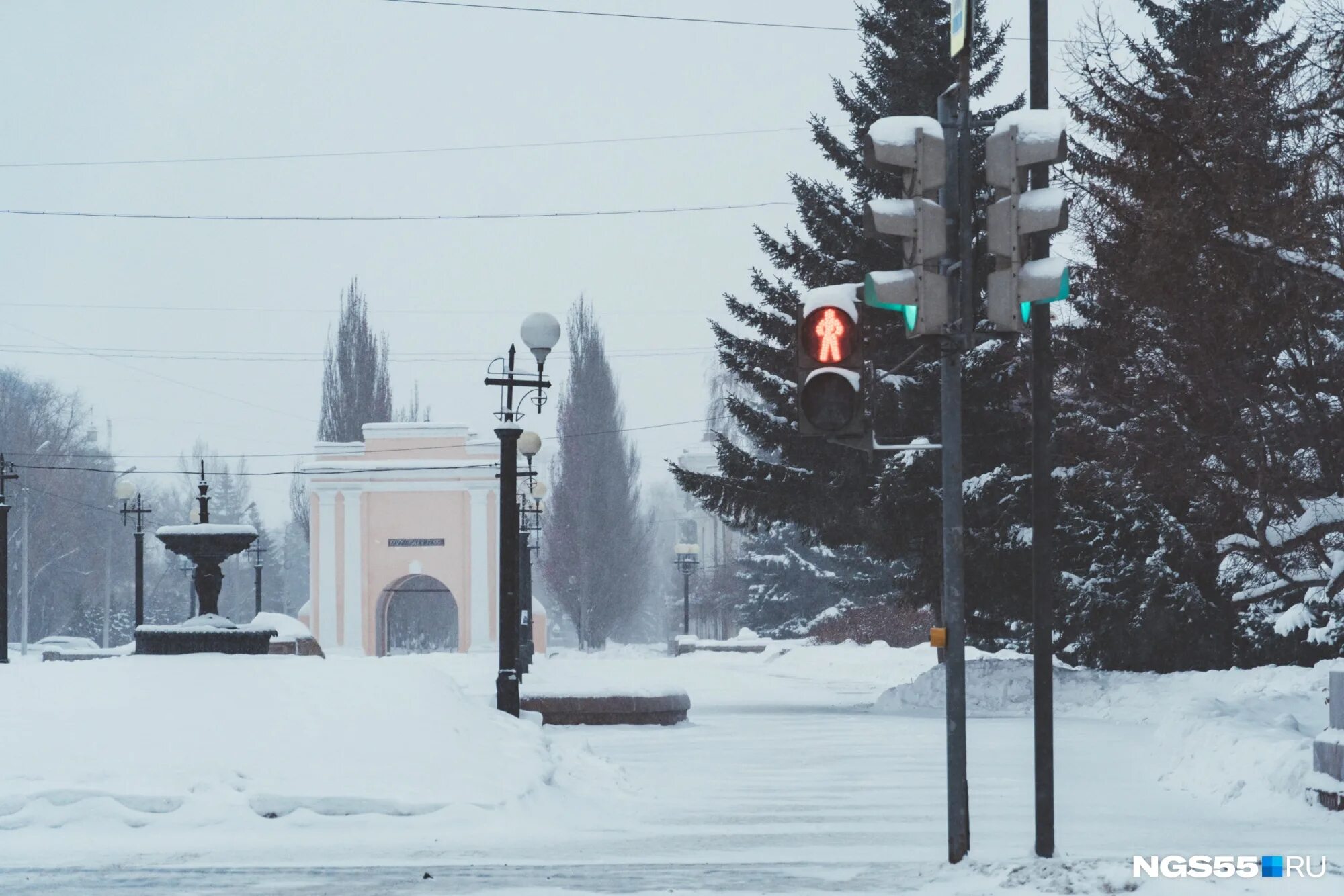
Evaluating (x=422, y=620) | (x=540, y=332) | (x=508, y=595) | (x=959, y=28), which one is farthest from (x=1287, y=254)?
(x=422, y=620)

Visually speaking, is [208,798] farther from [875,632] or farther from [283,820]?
[875,632]

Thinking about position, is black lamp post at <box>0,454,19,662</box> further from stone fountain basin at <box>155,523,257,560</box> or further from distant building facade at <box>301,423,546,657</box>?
distant building facade at <box>301,423,546,657</box>

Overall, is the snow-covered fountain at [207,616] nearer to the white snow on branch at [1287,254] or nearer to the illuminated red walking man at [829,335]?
the illuminated red walking man at [829,335]

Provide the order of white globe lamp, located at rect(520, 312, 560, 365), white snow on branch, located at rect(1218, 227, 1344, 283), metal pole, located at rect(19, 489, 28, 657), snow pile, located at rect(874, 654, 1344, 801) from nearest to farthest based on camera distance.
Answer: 1. snow pile, located at rect(874, 654, 1344, 801)
2. white snow on branch, located at rect(1218, 227, 1344, 283)
3. white globe lamp, located at rect(520, 312, 560, 365)
4. metal pole, located at rect(19, 489, 28, 657)

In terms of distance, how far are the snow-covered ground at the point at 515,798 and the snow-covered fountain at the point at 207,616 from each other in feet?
2.62

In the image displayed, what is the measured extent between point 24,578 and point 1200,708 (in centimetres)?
5648

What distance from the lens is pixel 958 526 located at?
912 centimetres

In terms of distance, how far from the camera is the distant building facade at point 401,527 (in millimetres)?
51375

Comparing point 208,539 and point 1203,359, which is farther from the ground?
point 1203,359

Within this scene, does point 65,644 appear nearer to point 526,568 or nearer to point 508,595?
point 526,568

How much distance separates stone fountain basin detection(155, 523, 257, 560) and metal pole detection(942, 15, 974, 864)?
29.4 ft

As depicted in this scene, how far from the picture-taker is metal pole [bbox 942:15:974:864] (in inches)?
351

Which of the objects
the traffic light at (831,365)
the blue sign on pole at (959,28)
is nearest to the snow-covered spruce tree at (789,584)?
the blue sign on pole at (959,28)

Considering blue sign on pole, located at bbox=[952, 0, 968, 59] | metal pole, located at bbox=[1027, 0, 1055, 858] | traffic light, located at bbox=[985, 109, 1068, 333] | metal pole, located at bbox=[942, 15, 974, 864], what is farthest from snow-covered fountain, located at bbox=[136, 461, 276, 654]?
blue sign on pole, located at bbox=[952, 0, 968, 59]
